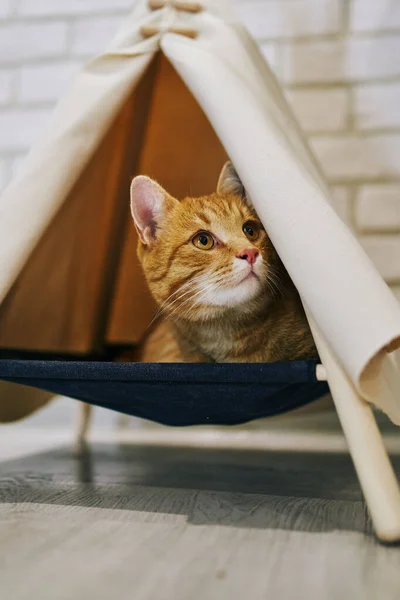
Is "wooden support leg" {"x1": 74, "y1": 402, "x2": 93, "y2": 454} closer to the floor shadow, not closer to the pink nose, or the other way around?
the floor shadow

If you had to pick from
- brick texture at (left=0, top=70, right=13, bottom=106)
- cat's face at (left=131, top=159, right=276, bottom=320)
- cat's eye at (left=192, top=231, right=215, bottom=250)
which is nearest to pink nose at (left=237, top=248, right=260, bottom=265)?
cat's face at (left=131, top=159, right=276, bottom=320)

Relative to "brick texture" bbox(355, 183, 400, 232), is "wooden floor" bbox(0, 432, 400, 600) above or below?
below

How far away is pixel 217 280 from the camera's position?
1.07 metres

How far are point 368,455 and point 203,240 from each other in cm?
53

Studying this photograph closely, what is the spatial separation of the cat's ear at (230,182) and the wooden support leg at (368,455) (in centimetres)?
51

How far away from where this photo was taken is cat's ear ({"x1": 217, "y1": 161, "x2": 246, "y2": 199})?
129 centimetres

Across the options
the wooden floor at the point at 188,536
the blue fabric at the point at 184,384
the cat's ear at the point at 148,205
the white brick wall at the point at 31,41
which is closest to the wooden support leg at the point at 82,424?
the wooden floor at the point at 188,536

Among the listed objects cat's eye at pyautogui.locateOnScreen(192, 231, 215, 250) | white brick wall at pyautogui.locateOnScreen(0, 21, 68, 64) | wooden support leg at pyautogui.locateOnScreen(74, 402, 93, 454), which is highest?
white brick wall at pyautogui.locateOnScreen(0, 21, 68, 64)

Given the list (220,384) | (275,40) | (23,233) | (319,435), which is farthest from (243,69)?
(319,435)

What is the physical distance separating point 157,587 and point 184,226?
2.29 feet

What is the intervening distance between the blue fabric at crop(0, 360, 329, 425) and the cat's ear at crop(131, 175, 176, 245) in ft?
1.12

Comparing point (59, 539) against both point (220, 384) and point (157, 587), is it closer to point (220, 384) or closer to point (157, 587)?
point (157, 587)

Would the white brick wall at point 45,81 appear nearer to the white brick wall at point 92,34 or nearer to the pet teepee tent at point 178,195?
the white brick wall at point 92,34

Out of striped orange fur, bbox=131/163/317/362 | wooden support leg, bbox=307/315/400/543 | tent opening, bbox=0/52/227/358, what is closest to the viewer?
wooden support leg, bbox=307/315/400/543
